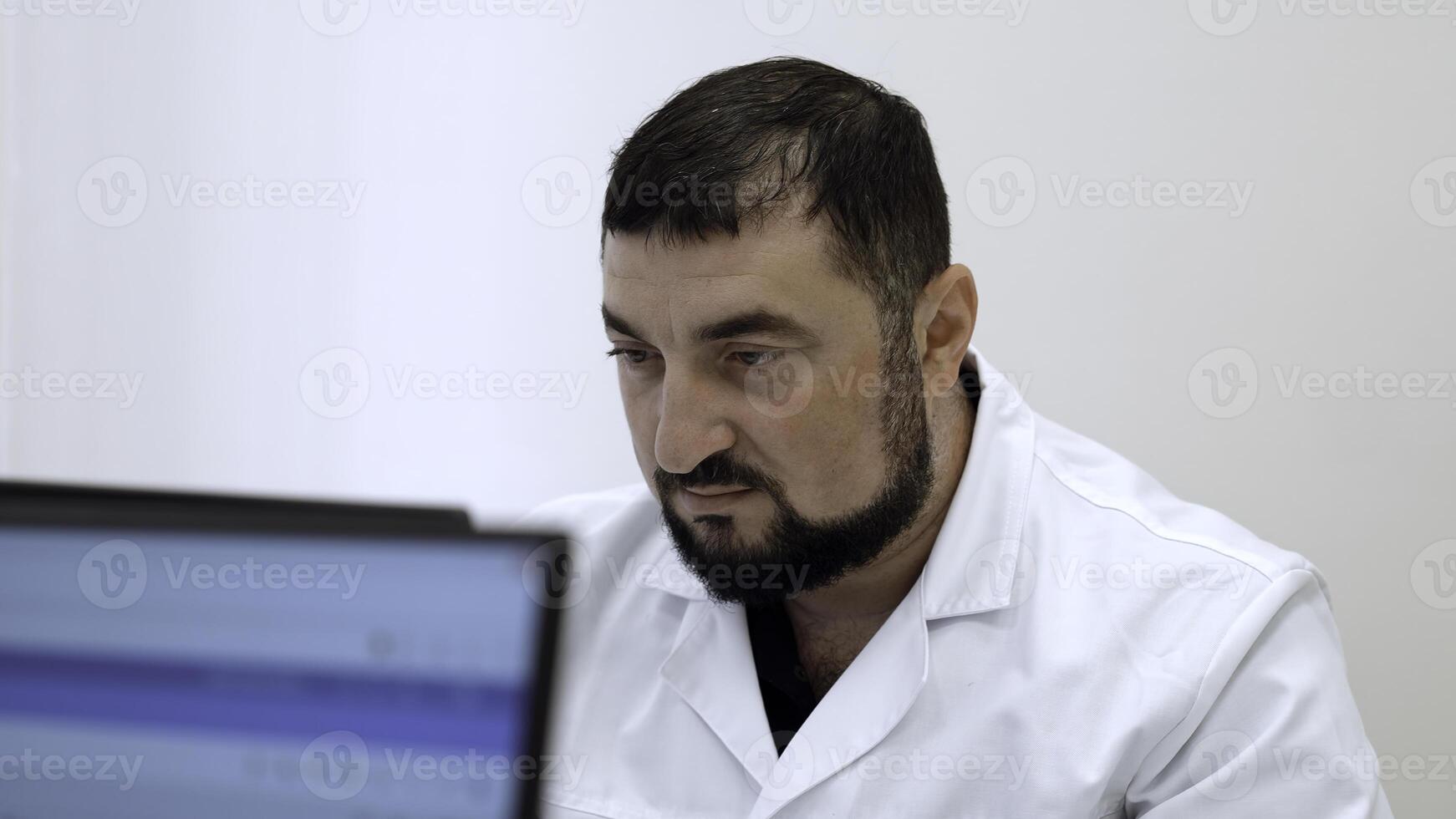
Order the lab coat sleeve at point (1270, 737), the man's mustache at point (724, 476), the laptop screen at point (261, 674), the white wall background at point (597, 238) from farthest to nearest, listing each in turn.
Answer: the white wall background at point (597, 238) < the man's mustache at point (724, 476) < the lab coat sleeve at point (1270, 737) < the laptop screen at point (261, 674)

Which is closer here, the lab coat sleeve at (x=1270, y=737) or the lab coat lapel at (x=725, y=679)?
the lab coat sleeve at (x=1270, y=737)

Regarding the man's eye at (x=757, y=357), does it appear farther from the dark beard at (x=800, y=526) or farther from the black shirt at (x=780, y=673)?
the black shirt at (x=780, y=673)

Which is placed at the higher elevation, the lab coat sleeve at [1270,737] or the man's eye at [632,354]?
the man's eye at [632,354]

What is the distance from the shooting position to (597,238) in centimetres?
165

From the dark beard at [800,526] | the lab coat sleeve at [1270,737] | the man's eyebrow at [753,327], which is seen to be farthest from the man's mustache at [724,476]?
the lab coat sleeve at [1270,737]

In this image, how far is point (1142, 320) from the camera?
141 cm

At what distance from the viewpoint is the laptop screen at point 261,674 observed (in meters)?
0.48

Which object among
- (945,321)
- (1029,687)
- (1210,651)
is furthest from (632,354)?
(1210,651)

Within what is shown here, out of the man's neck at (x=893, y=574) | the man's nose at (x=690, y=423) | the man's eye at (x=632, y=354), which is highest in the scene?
the man's eye at (x=632, y=354)

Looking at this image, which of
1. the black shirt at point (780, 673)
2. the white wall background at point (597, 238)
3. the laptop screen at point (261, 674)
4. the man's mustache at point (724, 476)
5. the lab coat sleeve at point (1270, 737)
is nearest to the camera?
the laptop screen at point (261, 674)

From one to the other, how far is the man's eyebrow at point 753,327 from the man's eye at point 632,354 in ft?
0.29

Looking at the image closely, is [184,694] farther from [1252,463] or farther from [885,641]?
[1252,463]

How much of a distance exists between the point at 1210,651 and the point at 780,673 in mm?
400

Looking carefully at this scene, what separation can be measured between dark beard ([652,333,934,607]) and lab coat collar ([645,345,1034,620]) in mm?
51
